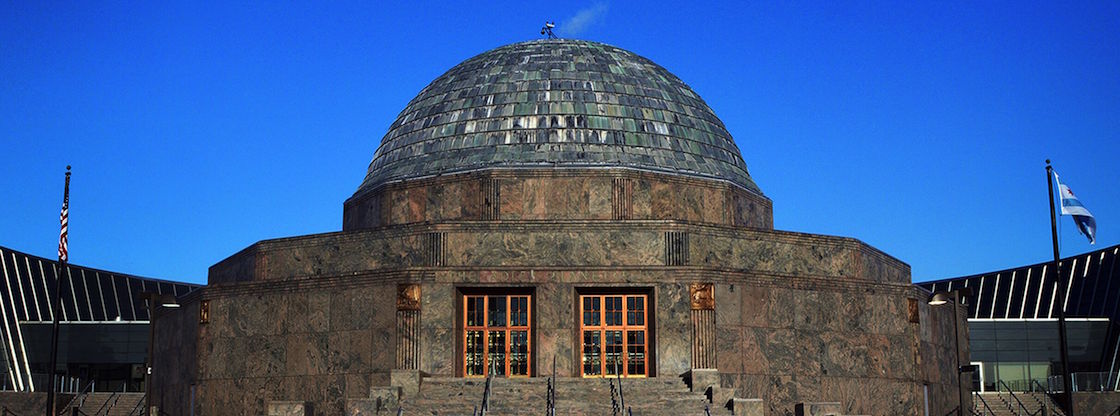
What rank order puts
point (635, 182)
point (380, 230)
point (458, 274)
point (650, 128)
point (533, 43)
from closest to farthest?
point (458, 274) < point (380, 230) < point (635, 182) < point (650, 128) < point (533, 43)

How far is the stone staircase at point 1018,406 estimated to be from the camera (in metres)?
26.5

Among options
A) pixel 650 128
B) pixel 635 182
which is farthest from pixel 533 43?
pixel 635 182

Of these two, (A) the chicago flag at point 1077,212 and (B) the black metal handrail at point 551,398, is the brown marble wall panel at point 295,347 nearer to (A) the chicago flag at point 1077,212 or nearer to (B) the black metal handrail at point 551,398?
(B) the black metal handrail at point 551,398

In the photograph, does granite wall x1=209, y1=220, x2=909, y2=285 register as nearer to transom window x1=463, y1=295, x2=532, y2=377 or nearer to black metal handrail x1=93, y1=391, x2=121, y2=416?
transom window x1=463, y1=295, x2=532, y2=377

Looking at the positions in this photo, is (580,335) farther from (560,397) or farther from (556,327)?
(560,397)

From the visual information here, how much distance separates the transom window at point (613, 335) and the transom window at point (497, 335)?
0.86 m

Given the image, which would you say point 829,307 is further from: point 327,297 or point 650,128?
point 327,297

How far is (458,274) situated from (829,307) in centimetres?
574

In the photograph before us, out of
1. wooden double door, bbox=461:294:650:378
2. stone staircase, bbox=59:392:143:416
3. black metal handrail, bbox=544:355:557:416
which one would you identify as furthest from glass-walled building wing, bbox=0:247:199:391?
black metal handrail, bbox=544:355:557:416

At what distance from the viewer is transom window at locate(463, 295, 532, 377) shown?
2006 centimetres

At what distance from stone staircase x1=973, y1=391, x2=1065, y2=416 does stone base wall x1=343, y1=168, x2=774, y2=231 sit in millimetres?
7287

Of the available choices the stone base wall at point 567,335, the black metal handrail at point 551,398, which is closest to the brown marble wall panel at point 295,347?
the stone base wall at point 567,335

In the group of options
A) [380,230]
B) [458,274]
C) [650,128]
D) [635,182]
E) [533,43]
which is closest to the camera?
[458,274]

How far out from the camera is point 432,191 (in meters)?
23.9
